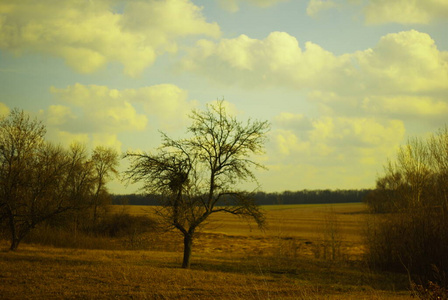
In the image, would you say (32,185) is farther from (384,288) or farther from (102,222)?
(102,222)

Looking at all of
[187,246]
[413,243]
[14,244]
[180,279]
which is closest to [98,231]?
[14,244]

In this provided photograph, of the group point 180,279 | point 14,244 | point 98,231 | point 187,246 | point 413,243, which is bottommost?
point 98,231

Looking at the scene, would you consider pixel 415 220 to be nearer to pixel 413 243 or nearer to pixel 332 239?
pixel 413 243

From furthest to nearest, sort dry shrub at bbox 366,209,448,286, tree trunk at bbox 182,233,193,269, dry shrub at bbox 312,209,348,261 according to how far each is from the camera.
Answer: dry shrub at bbox 312,209,348,261, tree trunk at bbox 182,233,193,269, dry shrub at bbox 366,209,448,286

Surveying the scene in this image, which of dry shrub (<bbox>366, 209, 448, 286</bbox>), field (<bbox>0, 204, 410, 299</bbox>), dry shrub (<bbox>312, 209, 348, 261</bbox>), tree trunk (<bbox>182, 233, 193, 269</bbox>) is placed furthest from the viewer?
dry shrub (<bbox>312, 209, 348, 261</bbox>)

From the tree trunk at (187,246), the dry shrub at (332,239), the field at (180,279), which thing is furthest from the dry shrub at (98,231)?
the dry shrub at (332,239)

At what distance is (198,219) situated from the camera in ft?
61.0

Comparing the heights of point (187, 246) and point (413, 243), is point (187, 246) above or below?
below

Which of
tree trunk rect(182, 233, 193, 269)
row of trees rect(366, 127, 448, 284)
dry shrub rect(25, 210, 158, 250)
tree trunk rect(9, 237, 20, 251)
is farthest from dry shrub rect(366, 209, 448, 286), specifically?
tree trunk rect(9, 237, 20, 251)

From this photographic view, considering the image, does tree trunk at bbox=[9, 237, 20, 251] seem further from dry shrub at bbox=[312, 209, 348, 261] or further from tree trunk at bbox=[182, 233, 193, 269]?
dry shrub at bbox=[312, 209, 348, 261]

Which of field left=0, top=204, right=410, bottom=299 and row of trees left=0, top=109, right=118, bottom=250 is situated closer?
field left=0, top=204, right=410, bottom=299

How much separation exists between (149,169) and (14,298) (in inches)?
327

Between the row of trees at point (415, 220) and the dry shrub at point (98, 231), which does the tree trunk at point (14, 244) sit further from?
the row of trees at point (415, 220)

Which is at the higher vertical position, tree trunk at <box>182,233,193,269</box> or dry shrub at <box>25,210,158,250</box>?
tree trunk at <box>182,233,193,269</box>
